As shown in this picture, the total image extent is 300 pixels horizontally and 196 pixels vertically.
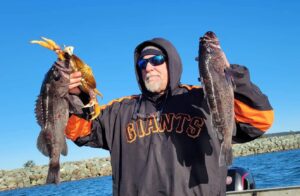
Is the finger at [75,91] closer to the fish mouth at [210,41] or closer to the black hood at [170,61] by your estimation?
the black hood at [170,61]

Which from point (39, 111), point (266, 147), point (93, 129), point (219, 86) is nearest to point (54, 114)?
point (39, 111)

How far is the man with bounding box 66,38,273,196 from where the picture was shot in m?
5.02

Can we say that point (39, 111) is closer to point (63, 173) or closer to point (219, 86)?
point (219, 86)

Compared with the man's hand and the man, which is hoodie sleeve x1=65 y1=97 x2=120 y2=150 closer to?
the man

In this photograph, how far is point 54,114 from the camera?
526 cm

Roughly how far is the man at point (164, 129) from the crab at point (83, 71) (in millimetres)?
112

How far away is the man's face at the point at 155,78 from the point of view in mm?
5629

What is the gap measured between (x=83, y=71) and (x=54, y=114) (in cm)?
62

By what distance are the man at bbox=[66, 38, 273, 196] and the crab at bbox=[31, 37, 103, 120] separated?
0.11 metres

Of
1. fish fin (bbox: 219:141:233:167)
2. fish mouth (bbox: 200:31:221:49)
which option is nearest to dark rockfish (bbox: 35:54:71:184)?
fish mouth (bbox: 200:31:221:49)

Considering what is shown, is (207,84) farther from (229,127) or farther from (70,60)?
(70,60)

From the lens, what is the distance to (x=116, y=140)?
5.57 metres

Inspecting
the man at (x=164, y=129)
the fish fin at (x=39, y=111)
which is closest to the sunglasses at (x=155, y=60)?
the man at (x=164, y=129)

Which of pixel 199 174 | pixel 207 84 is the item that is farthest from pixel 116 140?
pixel 207 84
